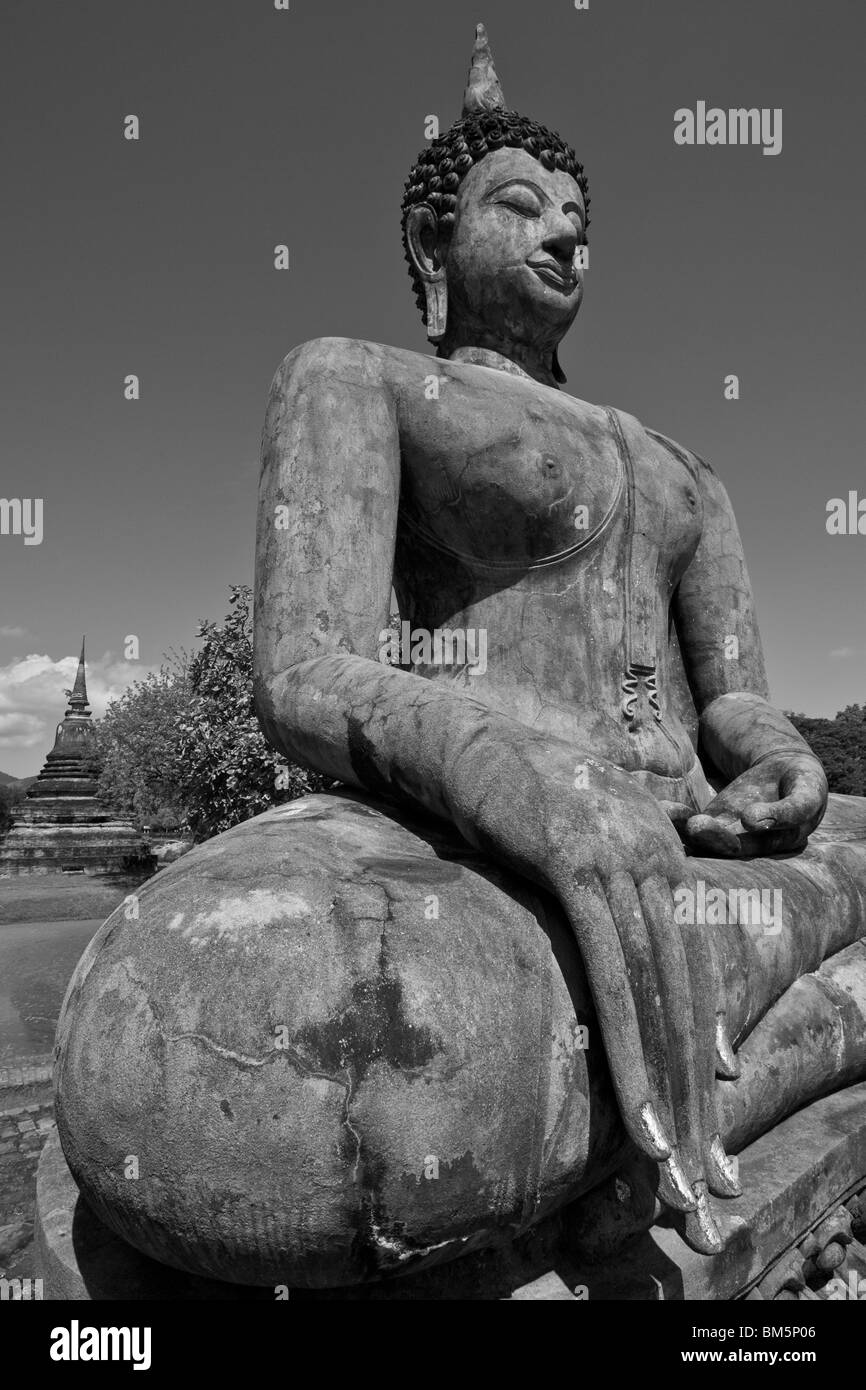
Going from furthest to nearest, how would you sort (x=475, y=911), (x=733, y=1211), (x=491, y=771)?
(x=733, y=1211) < (x=491, y=771) < (x=475, y=911)

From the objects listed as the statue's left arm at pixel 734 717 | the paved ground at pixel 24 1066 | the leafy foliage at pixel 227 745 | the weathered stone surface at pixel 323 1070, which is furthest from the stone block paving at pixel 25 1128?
the leafy foliage at pixel 227 745

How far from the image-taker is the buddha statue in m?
1.56

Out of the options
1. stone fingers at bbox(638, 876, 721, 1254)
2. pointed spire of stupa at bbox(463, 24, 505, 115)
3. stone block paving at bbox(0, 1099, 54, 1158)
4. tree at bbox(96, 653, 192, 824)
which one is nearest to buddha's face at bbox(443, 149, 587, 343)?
pointed spire of stupa at bbox(463, 24, 505, 115)

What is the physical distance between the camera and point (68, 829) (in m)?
23.9

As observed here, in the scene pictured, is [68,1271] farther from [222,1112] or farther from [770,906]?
[770,906]

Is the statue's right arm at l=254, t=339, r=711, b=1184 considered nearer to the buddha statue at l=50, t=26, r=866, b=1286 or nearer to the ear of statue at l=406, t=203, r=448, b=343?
the buddha statue at l=50, t=26, r=866, b=1286

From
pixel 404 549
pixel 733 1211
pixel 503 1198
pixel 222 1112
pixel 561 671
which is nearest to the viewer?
pixel 222 1112

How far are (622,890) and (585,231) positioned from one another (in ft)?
8.98

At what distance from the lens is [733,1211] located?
212cm

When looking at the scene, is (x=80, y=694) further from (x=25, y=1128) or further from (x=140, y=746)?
(x=25, y=1128)

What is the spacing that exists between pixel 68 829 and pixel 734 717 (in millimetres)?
23280

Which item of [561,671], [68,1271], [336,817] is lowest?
[68,1271]

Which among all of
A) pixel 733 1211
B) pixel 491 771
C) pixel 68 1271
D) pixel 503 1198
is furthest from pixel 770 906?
pixel 68 1271

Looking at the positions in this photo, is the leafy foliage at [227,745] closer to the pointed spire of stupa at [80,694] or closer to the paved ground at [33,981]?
the paved ground at [33,981]
